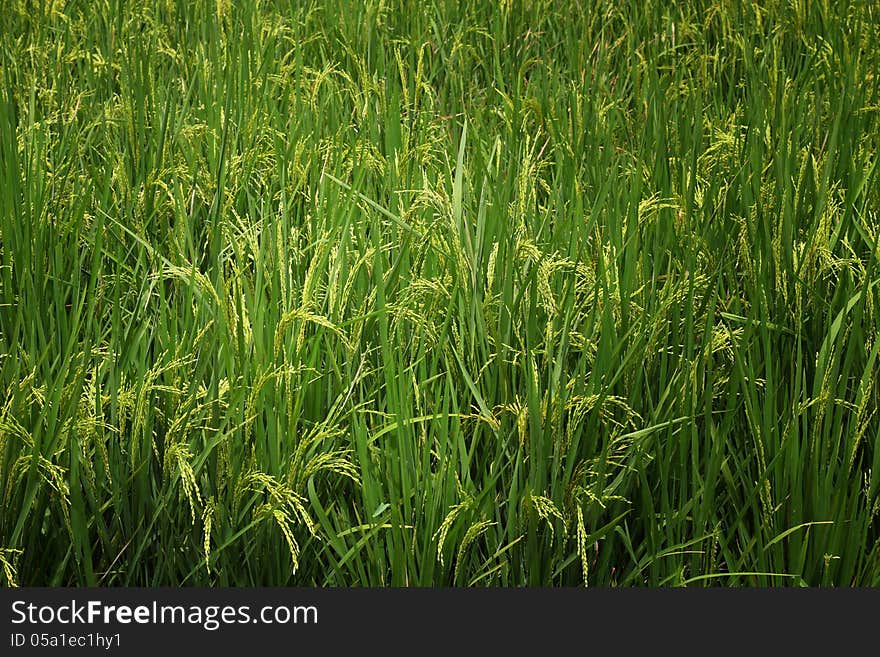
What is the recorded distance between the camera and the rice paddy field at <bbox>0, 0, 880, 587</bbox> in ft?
4.71

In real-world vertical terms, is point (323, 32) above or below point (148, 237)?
above

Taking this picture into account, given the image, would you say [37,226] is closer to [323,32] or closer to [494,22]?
[323,32]

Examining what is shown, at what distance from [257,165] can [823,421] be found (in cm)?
129

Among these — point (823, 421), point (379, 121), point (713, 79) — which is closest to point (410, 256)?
point (379, 121)

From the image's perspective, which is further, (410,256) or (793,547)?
(410,256)

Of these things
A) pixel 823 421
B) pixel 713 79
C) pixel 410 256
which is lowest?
pixel 823 421

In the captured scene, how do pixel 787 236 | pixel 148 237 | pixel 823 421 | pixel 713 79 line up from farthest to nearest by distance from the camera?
pixel 713 79 → pixel 148 237 → pixel 787 236 → pixel 823 421

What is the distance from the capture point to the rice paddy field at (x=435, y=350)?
1.44m

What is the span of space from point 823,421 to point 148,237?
4.20 ft

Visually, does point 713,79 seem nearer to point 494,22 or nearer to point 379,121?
point 494,22

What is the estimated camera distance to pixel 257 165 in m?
2.26

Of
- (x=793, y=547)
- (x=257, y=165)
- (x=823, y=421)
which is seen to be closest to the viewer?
(x=793, y=547)

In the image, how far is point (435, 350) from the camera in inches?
63.0

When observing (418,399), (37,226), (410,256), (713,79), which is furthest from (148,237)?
(713,79)
